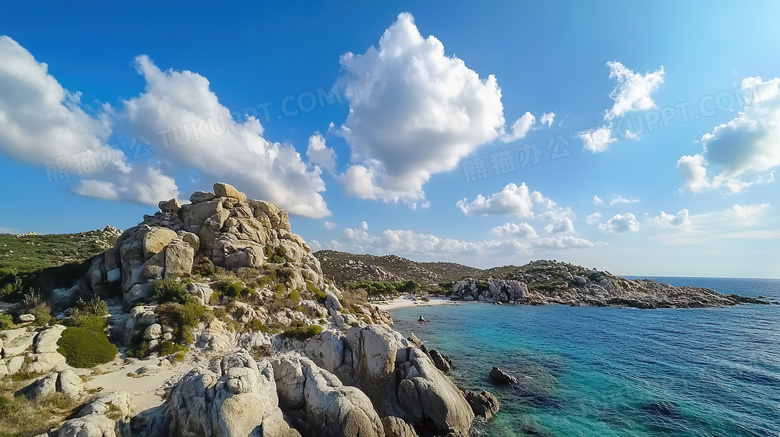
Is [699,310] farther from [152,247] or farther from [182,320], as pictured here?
[152,247]

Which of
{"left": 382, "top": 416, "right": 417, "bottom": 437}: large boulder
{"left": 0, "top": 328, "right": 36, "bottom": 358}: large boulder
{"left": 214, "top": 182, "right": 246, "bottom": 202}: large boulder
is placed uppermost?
{"left": 214, "top": 182, "right": 246, "bottom": 202}: large boulder

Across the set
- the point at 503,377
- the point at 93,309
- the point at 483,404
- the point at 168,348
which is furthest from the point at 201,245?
the point at 503,377

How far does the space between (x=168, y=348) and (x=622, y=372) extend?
137ft

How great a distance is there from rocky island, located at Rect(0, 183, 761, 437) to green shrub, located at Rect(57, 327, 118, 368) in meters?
0.08

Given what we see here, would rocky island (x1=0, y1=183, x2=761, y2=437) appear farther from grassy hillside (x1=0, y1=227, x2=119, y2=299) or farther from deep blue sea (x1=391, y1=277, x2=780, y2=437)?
deep blue sea (x1=391, y1=277, x2=780, y2=437)

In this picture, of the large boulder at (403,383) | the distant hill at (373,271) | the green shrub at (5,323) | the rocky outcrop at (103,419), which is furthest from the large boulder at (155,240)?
the distant hill at (373,271)

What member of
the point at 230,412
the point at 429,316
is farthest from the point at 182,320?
the point at 429,316

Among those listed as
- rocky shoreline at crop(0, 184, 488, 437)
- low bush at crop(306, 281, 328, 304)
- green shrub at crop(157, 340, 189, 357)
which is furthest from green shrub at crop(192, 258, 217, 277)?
green shrub at crop(157, 340, 189, 357)

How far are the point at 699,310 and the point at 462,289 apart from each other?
2417 inches

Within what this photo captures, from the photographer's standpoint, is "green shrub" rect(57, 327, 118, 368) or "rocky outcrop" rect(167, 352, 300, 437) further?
"green shrub" rect(57, 327, 118, 368)

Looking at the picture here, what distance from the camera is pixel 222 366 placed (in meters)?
18.0

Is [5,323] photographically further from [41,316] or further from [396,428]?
[396,428]

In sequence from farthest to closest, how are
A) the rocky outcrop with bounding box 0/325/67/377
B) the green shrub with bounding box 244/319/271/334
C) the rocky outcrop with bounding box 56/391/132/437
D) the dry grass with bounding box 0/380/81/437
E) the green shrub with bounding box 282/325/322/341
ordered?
the green shrub with bounding box 244/319/271/334 → the green shrub with bounding box 282/325/322/341 → the rocky outcrop with bounding box 0/325/67/377 → the dry grass with bounding box 0/380/81/437 → the rocky outcrop with bounding box 56/391/132/437

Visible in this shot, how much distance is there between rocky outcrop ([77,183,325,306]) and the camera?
1283 inches
